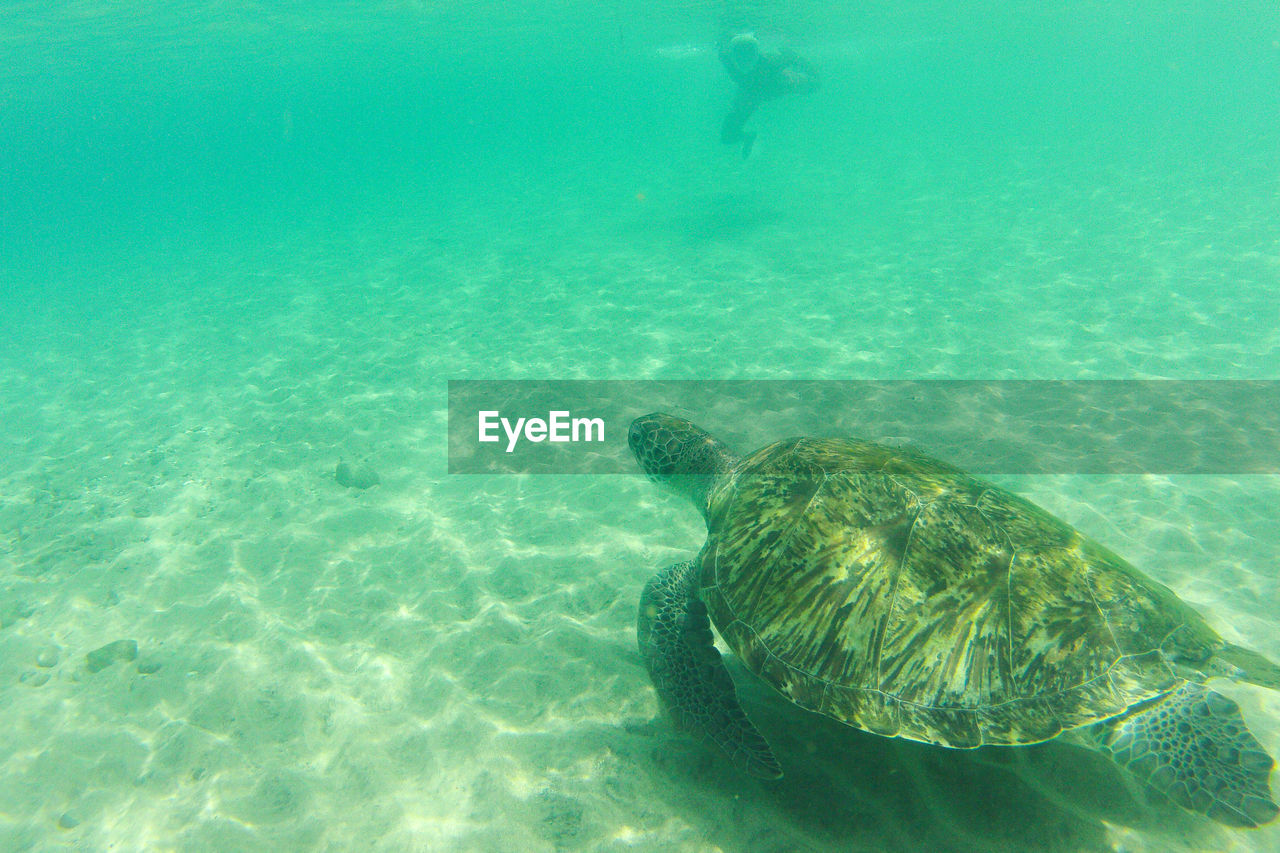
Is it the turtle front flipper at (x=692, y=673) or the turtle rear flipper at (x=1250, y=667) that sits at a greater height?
the turtle rear flipper at (x=1250, y=667)

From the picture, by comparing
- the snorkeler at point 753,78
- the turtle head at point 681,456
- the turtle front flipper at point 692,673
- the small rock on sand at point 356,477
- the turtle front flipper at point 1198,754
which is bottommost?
the small rock on sand at point 356,477

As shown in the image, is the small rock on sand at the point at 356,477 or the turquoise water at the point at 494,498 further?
the small rock on sand at the point at 356,477

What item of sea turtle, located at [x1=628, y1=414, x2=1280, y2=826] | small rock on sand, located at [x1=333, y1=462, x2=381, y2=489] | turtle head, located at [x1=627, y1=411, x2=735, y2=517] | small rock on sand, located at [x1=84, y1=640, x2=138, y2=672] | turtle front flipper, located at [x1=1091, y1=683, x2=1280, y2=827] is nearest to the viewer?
turtle front flipper, located at [x1=1091, y1=683, x2=1280, y2=827]

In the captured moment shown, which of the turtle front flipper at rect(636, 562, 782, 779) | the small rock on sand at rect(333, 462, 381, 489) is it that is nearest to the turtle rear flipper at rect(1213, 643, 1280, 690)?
the turtle front flipper at rect(636, 562, 782, 779)

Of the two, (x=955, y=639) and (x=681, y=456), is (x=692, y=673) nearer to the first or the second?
(x=955, y=639)

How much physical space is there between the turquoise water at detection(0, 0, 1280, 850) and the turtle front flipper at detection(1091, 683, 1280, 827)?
587 mm

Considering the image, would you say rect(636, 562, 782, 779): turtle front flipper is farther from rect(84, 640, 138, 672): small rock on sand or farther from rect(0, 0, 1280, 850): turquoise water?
rect(84, 640, 138, 672): small rock on sand

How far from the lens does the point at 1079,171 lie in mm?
24828

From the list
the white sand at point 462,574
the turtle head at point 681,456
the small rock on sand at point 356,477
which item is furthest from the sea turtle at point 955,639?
the small rock on sand at point 356,477

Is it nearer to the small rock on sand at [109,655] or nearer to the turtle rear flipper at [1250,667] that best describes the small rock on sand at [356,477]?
the small rock on sand at [109,655]

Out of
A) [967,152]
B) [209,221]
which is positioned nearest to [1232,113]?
[967,152]

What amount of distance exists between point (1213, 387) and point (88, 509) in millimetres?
17419

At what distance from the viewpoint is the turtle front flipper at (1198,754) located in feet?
8.79

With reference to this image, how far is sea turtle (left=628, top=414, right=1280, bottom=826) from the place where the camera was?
111 inches
